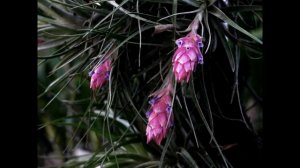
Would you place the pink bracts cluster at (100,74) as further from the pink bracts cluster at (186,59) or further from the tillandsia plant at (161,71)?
the pink bracts cluster at (186,59)

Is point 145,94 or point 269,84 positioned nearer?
point 269,84

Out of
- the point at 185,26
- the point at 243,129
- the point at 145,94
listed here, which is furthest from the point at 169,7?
the point at 243,129

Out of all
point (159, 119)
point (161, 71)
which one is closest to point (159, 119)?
Answer: point (159, 119)

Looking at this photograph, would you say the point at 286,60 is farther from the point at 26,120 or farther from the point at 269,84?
the point at 26,120

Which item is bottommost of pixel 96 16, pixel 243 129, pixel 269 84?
pixel 243 129

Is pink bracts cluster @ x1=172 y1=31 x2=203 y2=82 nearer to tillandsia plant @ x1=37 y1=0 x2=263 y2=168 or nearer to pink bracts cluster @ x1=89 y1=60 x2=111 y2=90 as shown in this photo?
tillandsia plant @ x1=37 y1=0 x2=263 y2=168

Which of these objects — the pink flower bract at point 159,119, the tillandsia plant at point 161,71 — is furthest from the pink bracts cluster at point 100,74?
the pink flower bract at point 159,119

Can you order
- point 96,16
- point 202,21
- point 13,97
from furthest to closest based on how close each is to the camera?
point 96,16 < point 202,21 < point 13,97
